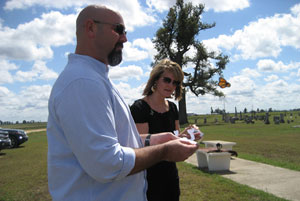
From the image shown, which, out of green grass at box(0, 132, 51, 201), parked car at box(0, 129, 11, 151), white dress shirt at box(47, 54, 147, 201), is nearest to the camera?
white dress shirt at box(47, 54, 147, 201)

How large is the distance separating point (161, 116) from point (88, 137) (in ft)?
6.13

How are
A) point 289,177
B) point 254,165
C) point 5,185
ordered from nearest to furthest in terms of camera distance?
point 289,177 → point 5,185 → point 254,165

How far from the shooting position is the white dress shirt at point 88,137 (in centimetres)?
120

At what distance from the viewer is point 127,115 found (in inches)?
58.6

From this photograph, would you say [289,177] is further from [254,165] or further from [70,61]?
[70,61]

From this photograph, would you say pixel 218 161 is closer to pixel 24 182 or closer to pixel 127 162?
pixel 24 182

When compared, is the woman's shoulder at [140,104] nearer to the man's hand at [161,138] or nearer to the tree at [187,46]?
the man's hand at [161,138]

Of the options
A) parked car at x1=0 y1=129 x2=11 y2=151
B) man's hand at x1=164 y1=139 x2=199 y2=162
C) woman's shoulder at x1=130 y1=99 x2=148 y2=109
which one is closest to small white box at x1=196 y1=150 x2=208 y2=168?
woman's shoulder at x1=130 y1=99 x2=148 y2=109

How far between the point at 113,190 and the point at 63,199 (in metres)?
0.26

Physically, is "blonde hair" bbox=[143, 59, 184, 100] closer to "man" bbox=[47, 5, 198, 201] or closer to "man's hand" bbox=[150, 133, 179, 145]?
"man's hand" bbox=[150, 133, 179, 145]

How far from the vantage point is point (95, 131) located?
1.19 m

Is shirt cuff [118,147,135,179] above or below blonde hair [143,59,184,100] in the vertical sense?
below

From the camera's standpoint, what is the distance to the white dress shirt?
47.3 inches

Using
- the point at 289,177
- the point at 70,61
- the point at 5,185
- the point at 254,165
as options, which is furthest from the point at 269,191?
the point at 5,185
